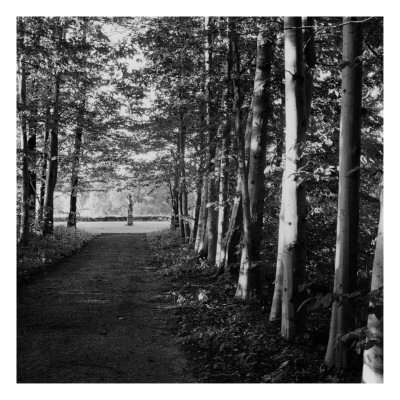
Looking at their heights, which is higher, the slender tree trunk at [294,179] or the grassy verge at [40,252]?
the slender tree trunk at [294,179]

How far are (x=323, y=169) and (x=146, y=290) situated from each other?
4.75 m

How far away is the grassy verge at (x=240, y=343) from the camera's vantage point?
3.99m

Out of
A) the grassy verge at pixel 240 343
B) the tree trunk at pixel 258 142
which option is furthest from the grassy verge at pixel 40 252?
the tree trunk at pixel 258 142

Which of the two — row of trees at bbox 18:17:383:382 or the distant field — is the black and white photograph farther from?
the distant field

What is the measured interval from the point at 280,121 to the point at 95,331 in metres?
5.28

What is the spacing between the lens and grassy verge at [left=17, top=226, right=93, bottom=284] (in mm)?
8859

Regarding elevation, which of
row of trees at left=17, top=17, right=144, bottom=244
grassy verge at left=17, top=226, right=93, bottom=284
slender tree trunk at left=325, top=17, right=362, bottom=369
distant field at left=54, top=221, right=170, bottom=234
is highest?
row of trees at left=17, top=17, right=144, bottom=244

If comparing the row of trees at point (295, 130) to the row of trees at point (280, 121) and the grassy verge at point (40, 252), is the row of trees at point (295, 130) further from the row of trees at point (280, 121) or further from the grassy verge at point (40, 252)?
the grassy verge at point (40, 252)

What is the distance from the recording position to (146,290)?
8102 mm

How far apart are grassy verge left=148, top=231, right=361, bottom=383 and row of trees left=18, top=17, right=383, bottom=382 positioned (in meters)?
0.22

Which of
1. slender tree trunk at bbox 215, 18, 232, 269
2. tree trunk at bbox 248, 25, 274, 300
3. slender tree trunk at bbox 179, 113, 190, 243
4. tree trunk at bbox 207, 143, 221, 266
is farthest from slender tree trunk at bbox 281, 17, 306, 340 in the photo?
slender tree trunk at bbox 179, 113, 190, 243

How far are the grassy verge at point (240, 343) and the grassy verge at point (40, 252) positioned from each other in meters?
3.45

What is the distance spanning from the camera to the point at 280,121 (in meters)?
8.00

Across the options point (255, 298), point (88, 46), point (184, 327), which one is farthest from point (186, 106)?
point (184, 327)
